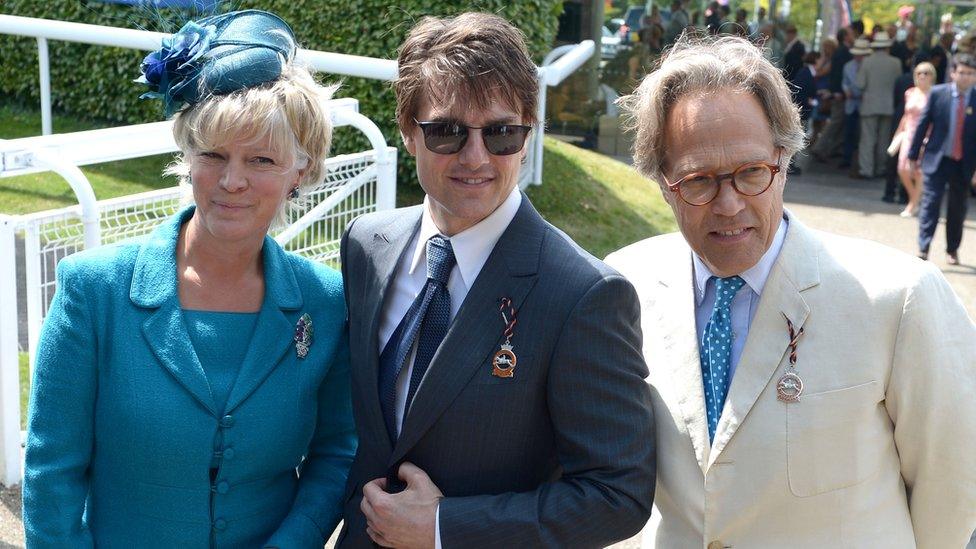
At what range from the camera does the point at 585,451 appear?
7.36 ft

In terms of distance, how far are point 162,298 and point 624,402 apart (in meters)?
1.03

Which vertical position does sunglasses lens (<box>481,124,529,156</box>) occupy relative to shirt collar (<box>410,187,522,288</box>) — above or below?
above

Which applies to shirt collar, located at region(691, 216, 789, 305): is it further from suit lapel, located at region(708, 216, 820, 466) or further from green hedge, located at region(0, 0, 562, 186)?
green hedge, located at region(0, 0, 562, 186)

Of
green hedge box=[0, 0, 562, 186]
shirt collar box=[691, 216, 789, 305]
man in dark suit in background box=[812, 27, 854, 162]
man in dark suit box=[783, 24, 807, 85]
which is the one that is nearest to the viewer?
shirt collar box=[691, 216, 789, 305]

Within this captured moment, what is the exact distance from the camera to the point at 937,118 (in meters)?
11.1

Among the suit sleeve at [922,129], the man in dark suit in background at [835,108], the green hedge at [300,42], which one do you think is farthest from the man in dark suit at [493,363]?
the man in dark suit in background at [835,108]

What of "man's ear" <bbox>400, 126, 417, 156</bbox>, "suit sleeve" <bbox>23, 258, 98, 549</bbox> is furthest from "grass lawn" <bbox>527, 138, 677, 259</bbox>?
"suit sleeve" <bbox>23, 258, 98, 549</bbox>

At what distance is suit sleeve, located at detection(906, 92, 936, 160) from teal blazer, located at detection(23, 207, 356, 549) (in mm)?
10193

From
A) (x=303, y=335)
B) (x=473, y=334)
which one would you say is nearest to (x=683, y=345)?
(x=473, y=334)

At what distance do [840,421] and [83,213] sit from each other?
8.21ft

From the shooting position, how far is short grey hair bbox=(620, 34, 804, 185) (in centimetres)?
236

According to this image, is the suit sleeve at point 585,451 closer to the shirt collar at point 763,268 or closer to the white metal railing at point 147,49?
the shirt collar at point 763,268

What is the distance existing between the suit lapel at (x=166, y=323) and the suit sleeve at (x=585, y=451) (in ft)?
1.99

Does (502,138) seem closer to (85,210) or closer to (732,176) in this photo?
(732,176)
